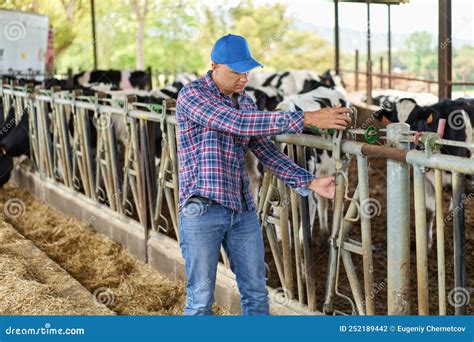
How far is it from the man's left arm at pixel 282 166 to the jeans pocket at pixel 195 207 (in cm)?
41

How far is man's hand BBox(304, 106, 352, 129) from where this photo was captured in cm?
299

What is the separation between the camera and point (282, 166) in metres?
3.45

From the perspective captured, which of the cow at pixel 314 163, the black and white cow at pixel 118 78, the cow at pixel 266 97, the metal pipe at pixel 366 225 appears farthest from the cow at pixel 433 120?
the black and white cow at pixel 118 78

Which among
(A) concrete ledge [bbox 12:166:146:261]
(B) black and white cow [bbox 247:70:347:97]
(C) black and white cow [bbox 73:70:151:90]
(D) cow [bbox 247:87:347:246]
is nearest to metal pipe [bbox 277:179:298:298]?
(A) concrete ledge [bbox 12:166:146:261]

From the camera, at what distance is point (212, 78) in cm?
330

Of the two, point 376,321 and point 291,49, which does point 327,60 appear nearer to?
point 291,49

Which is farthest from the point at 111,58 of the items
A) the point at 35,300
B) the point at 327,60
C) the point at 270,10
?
the point at 35,300

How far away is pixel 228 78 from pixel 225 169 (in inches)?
16.2

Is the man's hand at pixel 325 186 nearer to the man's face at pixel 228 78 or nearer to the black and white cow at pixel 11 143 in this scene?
the man's face at pixel 228 78

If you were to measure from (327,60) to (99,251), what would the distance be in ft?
119

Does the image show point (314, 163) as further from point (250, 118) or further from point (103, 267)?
point (250, 118)

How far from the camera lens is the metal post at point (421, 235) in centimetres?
315

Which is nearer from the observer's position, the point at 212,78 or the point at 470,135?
the point at 212,78

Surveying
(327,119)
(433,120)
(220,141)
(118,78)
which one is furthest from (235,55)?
(118,78)
